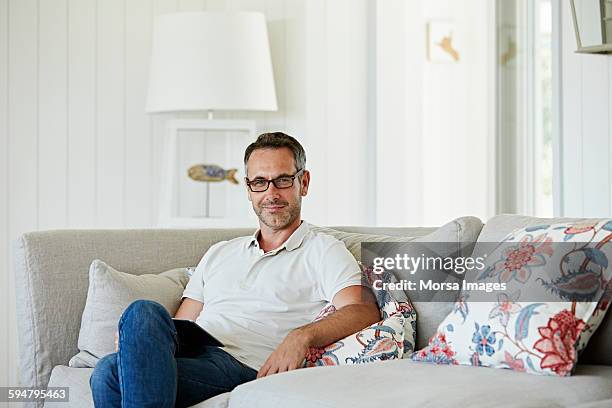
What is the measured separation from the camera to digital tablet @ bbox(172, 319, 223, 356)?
2.47 metres

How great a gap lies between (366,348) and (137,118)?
2.16 meters

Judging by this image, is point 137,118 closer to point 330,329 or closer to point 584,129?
point 584,129

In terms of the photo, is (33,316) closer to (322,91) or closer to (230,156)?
(230,156)

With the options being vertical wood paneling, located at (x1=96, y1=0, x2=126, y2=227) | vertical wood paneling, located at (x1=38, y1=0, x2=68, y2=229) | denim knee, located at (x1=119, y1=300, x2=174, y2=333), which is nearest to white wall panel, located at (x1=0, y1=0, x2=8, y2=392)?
vertical wood paneling, located at (x1=38, y1=0, x2=68, y2=229)

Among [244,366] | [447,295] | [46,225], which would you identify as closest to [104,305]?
[244,366]

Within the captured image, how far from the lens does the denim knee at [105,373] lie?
2.29 m

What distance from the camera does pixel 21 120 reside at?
4.08 meters

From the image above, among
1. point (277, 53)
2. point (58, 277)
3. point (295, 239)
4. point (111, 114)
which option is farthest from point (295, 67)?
point (58, 277)

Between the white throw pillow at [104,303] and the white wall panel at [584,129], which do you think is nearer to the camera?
the white throw pillow at [104,303]

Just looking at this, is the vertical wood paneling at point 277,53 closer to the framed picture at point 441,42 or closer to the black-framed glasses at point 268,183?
the framed picture at point 441,42

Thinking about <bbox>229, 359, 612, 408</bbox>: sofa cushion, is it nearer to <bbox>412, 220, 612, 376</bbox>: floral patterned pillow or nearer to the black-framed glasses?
<bbox>412, 220, 612, 376</bbox>: floral patterned pillow

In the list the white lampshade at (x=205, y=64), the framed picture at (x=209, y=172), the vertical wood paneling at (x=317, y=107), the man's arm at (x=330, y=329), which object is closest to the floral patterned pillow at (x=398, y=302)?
the man's arm at (x=330, y=329)

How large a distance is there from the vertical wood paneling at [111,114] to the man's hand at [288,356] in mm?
1985

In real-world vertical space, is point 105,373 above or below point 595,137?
below
